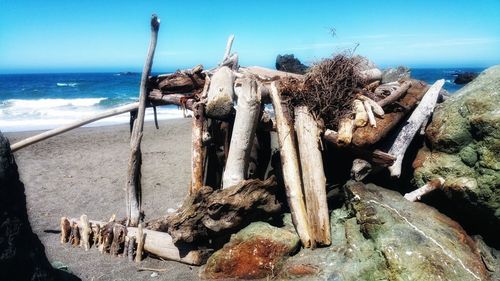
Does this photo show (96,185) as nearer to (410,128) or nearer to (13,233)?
(13,233)

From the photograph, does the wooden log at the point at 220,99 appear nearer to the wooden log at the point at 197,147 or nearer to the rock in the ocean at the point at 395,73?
the wooden log at the point at 197,147

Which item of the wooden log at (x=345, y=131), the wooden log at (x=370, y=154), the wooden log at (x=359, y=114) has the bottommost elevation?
the wooden log at (x=370, y=154)

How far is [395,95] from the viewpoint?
20.8ft

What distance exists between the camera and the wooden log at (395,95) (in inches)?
245

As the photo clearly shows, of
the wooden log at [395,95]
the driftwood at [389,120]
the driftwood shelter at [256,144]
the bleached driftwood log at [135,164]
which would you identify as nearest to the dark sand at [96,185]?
the driftwood shelter at [256,144]

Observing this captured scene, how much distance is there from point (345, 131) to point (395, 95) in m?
1.19

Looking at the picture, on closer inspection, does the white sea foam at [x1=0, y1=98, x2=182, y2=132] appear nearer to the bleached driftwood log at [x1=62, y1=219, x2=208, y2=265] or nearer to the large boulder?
the bleached driftwood log at [x1=62, y1=219, x2=208, y2=265]

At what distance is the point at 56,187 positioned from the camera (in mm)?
9969

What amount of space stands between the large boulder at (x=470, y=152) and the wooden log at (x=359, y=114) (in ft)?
3.87

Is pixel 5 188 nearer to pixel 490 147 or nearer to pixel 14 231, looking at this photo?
pixel 14 231

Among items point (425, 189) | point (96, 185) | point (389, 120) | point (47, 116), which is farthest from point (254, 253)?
point (47, 116)

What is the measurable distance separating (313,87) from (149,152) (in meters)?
9.02

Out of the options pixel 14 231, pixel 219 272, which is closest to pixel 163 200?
pixel 219 272

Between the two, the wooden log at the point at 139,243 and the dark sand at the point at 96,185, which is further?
the wooden log at the point at 139,243
